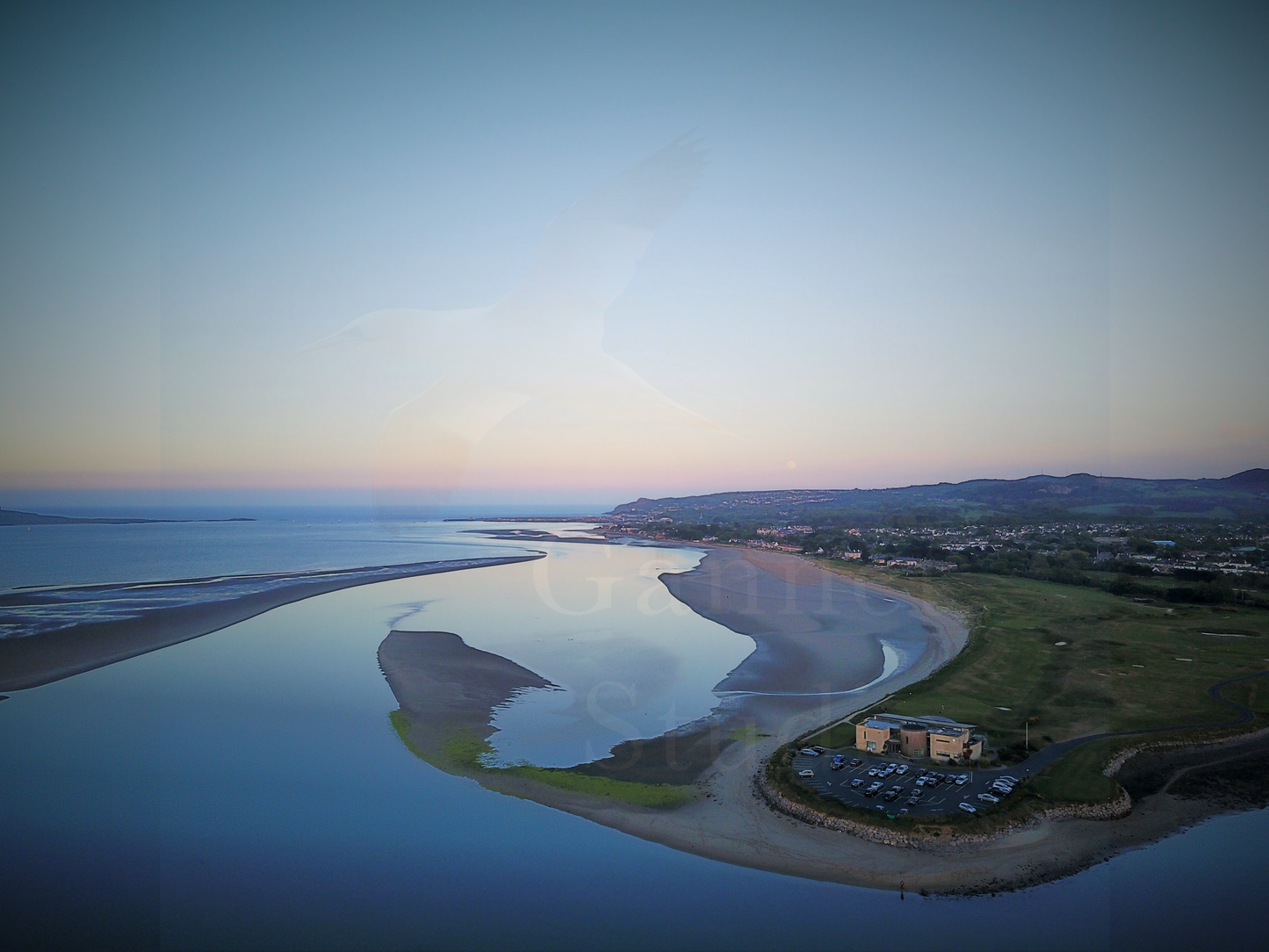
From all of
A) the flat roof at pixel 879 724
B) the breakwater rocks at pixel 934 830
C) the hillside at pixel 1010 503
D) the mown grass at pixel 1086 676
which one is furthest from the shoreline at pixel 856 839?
the hillside at pixel 1010 503

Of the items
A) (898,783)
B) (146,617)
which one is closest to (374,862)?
(898,783)

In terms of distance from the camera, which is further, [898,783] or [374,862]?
[898,783]

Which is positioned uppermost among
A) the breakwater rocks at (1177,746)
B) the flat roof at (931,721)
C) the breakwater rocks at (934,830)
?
the flat roof at (931,721)

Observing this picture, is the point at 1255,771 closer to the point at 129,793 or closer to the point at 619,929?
the point at 619,929

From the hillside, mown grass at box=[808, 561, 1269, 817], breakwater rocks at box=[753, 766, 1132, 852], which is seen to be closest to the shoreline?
breakwater rocks at box=[753, 766, 1132, 852]

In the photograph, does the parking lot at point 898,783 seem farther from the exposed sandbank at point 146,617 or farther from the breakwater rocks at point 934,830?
the exposed sandbank at point 146,617

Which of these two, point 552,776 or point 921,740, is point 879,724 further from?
point 552,776

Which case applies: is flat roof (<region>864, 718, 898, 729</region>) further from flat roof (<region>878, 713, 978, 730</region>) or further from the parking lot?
the parking lot
